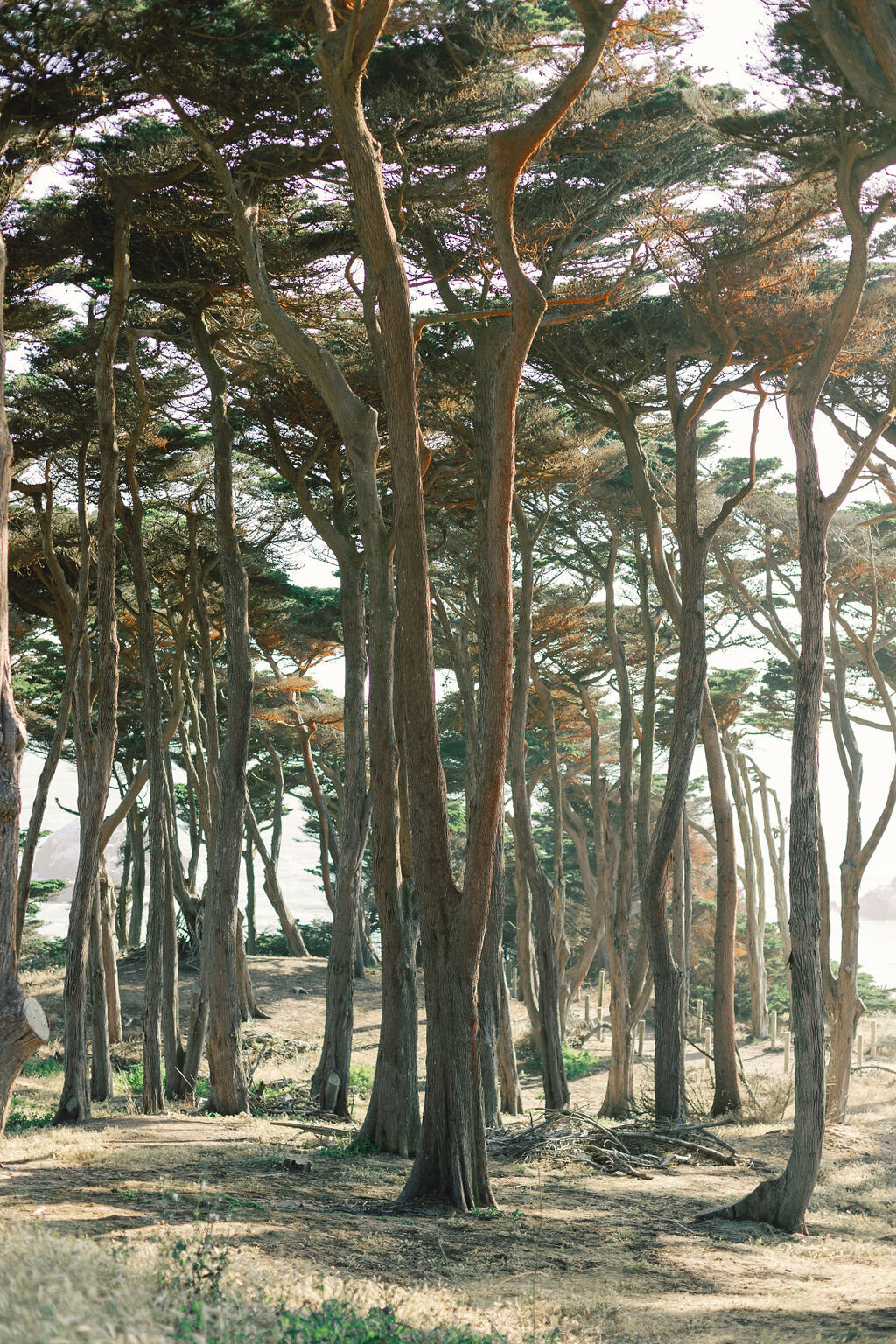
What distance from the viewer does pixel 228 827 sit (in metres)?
10.4

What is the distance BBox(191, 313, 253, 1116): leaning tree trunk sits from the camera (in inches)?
404

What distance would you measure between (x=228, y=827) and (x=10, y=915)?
5903 mm

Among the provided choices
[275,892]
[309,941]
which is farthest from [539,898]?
[309,941]

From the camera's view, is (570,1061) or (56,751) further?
(570,1061)

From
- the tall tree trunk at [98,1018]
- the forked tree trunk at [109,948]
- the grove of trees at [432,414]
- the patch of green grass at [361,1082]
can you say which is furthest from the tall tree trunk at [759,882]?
the tall tree trunk at [98,1018]

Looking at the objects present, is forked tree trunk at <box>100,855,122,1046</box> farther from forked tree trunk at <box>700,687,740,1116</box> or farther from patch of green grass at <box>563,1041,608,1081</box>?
patch of green grass at <box>563,1041,608,1081</box>

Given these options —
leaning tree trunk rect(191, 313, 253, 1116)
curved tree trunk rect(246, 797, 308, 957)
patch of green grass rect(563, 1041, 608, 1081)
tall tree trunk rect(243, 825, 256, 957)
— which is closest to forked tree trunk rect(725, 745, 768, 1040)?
patch of green grass rect(563, 1041, 608, 1081)

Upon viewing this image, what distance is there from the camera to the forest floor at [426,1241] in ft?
12.9

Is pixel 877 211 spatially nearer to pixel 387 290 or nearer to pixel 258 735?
pixel 387 290

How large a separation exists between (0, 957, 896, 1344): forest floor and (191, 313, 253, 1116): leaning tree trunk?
0.48 meters

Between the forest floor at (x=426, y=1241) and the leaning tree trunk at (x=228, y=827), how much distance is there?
478 mm

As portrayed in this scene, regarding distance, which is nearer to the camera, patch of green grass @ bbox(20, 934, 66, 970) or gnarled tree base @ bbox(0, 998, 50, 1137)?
gnarled tree base @ bbox(0, 998, 50, 1137)

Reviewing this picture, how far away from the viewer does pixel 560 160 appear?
9.02 m

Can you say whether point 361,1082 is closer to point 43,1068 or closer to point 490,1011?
point 43,1068
